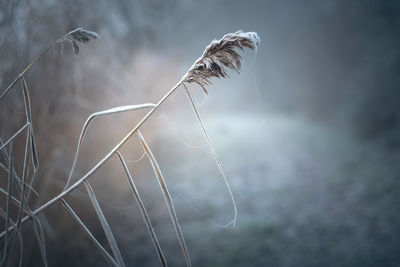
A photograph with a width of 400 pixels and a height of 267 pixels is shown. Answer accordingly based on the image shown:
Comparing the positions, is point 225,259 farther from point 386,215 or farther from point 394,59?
point 394,59

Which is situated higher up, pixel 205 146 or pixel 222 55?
pixel 205 146

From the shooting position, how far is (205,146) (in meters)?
4.41

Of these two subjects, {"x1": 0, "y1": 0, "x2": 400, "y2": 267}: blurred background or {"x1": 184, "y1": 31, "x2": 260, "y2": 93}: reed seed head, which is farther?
{"x1": 0, "y1": 0, "x2": 400, "y2": 267}: blurred background

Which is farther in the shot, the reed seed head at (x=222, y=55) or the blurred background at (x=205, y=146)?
the blurred background at (x=205, y=146)

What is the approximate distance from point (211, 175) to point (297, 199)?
1.74 meters

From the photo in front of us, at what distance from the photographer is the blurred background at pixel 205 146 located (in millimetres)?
→ 2010

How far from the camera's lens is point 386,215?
2.97 metres

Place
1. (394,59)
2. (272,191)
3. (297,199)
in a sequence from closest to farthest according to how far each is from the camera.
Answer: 1. (297,199)
2. (272,191)
3. (394,59)

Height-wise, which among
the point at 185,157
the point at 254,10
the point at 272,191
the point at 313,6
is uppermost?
the point at 254,10

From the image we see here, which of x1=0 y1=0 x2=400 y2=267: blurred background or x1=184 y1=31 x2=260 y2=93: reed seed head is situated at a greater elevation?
A: x1=0 y1=0 x2=400 y2=267: blurred background

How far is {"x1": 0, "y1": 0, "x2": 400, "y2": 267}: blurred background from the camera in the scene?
2.01 meters

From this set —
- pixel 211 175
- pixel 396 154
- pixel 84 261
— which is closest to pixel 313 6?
pixel 396 154

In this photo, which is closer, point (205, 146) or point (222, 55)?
point (222, 55)

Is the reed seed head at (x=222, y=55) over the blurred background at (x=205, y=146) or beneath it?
beneath
